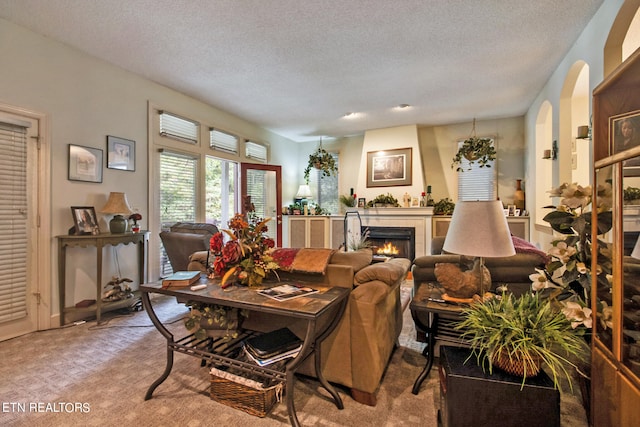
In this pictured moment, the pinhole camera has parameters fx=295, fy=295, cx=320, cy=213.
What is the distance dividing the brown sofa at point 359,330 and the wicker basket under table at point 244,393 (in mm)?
306

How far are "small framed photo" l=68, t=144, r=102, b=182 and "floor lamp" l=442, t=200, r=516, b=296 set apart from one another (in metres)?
3.68

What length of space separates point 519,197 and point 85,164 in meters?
6.41

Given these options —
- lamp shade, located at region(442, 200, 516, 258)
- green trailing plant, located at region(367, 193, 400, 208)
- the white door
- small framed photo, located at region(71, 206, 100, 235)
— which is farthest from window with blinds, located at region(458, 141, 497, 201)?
the white door

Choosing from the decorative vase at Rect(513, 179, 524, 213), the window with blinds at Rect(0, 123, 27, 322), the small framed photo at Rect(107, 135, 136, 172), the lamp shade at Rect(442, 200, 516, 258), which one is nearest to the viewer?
the lamp shade at Rect(442, 200, 516, 258)

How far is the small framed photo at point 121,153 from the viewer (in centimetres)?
344

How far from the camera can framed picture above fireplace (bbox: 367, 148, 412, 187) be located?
5785 mm

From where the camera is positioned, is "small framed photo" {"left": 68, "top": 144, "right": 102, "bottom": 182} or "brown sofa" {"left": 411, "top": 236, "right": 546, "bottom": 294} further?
"small framed photo" {"left": 68, "top": 144, "right": 102, "bottom": 182}

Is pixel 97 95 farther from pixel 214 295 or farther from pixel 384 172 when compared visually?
pixel 384 172

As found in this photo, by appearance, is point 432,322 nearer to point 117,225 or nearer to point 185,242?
point 185,242

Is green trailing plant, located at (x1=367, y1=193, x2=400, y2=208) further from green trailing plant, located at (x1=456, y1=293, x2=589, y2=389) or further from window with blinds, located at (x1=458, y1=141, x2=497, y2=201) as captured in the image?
green trailing plant, located at (x1=456, y1=293, x2=589, y2=389)

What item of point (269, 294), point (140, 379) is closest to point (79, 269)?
point (140, 379)

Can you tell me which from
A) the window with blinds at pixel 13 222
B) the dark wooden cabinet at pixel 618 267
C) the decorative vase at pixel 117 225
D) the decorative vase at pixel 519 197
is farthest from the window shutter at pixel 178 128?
the decorative vase at pixel 519 197

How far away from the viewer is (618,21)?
221 cm

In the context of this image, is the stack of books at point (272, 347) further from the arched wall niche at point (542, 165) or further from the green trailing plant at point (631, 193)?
the arched wall niche at point (542, 165)
